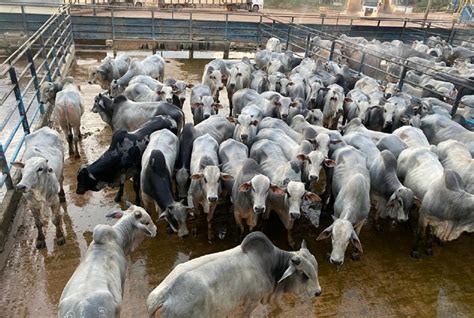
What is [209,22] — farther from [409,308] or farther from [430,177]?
[409,308]

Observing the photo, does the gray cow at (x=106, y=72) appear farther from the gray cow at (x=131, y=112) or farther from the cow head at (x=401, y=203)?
the cow head at (x=401, y=203)

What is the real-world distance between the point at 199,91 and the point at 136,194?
11.4ft

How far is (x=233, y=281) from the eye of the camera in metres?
3.82

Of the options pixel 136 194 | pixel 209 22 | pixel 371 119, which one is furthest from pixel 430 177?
pixel 209 22

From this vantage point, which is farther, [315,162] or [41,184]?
[315,162]

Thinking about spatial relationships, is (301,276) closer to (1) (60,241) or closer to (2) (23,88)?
(1) (60,241)

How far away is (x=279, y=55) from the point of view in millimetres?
13445

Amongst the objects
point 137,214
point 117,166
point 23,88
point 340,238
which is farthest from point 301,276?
point 23,88

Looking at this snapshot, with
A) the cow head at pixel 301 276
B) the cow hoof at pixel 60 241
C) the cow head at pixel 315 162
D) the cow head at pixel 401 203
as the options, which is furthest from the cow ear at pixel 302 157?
the cow hoof at pixel 60 241

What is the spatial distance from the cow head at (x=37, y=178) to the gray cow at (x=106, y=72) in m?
6.46

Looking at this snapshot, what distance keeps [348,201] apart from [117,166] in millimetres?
3483

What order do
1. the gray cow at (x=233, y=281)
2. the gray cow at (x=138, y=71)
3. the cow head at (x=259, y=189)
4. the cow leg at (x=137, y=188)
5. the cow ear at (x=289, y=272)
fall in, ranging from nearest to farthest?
the gray cow at (x=233, y=281) → the cow ear at (x=289, y=272) → the cow head at (x=259, y=189) → the cow leg at (x=137, y=188) → the gray cow at (x=138, y=71)

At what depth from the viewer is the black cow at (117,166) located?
20.0 ft

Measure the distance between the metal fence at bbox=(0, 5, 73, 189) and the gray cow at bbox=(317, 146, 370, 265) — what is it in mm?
4595
